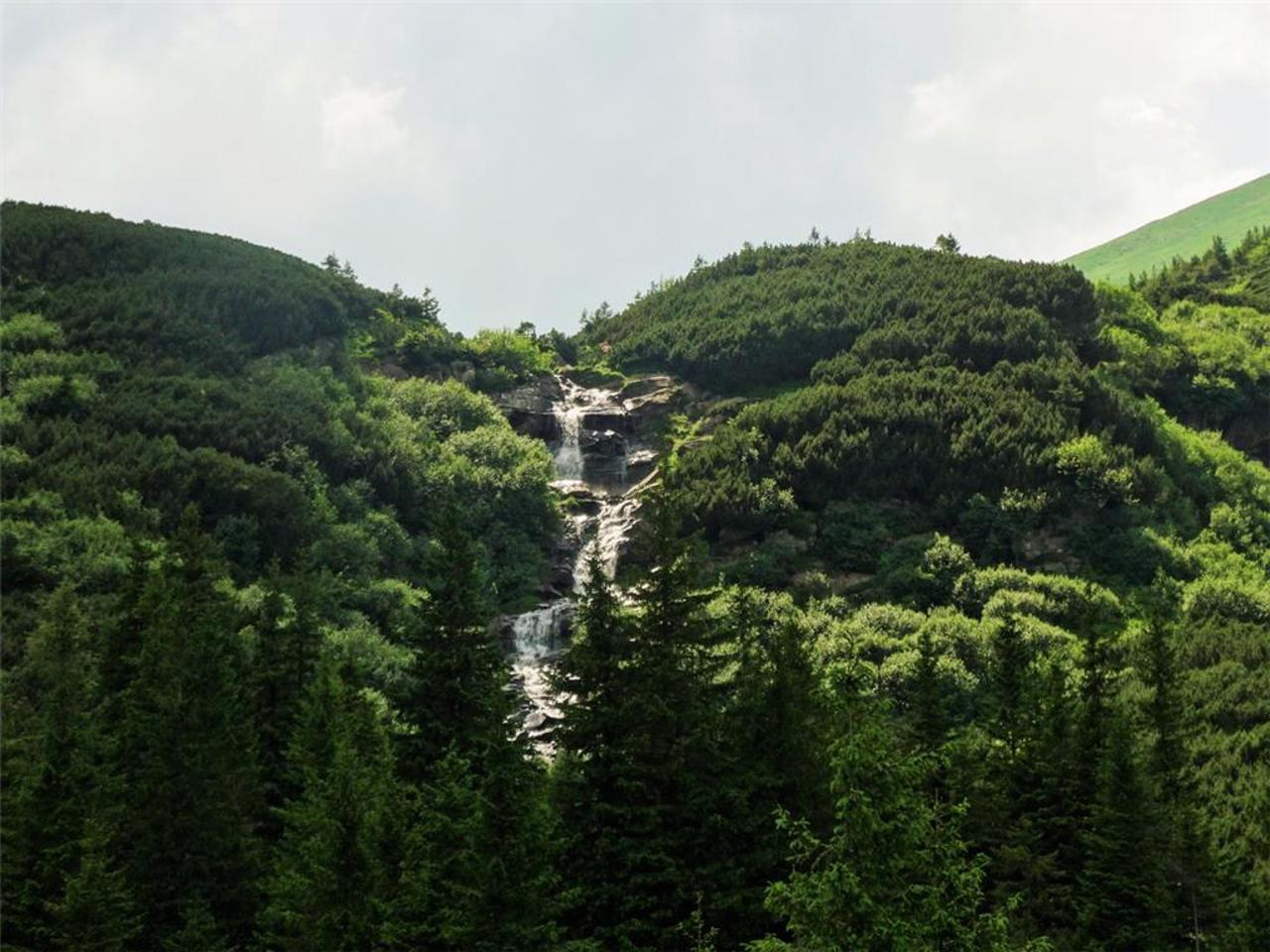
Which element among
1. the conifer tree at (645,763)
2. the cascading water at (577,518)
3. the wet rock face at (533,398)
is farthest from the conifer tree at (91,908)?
the wet rock face at (533,398)

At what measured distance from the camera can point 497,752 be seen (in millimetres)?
27188

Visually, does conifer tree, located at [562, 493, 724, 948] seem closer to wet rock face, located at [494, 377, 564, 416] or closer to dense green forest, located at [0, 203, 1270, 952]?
dense green forest, located at [0, 203, 1270, 952]

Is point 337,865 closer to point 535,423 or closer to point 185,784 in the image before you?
point 185,784

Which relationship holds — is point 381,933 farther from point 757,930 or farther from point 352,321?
point 352,321

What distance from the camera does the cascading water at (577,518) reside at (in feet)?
225

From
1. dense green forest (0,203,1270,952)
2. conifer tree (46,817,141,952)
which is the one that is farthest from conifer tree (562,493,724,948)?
conifer tree (46,817,141,952)

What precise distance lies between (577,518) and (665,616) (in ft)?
191

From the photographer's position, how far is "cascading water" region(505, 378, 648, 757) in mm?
68438

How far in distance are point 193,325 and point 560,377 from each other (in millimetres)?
32503

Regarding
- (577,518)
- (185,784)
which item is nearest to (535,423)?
(577,518)

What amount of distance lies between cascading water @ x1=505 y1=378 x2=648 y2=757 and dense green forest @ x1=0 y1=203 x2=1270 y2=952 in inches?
106

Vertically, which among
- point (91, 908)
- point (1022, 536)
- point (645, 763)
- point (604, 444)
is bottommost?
point (91, 908)

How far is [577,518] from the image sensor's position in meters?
90.7

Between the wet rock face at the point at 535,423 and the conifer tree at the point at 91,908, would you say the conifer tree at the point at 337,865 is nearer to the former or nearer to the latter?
the conifer tree at the point at 91,908
